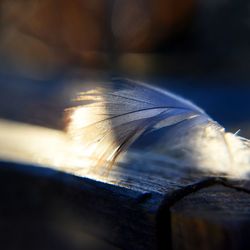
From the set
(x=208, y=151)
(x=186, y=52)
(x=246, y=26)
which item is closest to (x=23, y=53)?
(x=186, y=52)

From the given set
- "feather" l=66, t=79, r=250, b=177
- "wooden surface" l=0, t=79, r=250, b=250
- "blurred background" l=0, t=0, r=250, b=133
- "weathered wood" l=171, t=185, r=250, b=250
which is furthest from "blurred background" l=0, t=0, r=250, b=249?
"weathered wood" l=171, t=185, r=250, b=250

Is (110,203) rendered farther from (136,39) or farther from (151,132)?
(136,39)

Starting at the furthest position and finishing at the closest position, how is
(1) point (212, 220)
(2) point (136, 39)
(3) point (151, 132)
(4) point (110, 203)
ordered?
(2) point (136, 39) < (3) point (151, 132) < (4) point (110, 203) < (1) point (212, 220)

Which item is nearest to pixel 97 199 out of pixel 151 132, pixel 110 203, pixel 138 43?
pixel 110 203

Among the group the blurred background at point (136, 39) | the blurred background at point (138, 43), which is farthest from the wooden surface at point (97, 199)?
the blurred background at point (136, 39)

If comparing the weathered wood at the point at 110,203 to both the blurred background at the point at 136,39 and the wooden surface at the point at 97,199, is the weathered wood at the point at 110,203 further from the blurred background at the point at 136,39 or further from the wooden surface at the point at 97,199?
the blurred background at the point at 136,39

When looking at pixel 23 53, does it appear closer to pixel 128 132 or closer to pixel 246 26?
pixel 246 26
